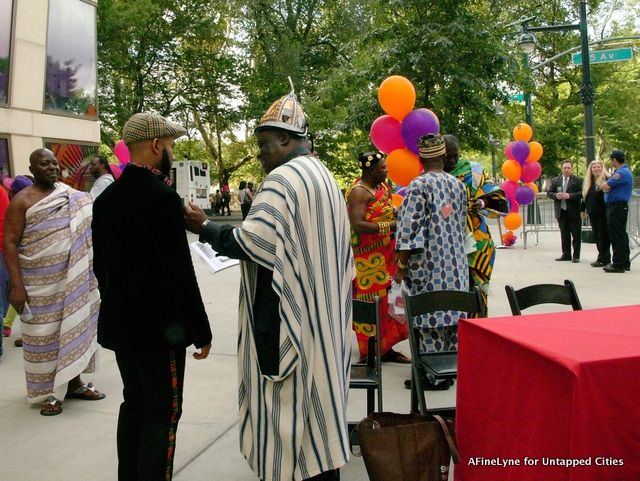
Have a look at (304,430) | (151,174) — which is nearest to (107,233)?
(151,174)

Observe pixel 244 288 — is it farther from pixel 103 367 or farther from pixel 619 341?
pixel 103 367

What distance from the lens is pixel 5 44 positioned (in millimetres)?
13016

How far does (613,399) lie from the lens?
2111mm

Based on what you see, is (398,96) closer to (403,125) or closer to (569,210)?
(403,125)

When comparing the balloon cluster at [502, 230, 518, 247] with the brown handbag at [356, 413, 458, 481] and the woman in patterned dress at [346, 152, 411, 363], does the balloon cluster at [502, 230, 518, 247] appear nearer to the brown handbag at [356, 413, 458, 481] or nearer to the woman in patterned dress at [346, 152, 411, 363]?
the woman in patterned dress at [346, 152, 411, 363]

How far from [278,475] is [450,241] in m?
2.32

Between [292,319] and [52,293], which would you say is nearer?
[292,319]

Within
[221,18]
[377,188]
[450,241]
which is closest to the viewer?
[450,241]

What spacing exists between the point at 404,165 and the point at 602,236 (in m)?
5.47

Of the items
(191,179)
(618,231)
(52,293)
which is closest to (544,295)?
(52,293)

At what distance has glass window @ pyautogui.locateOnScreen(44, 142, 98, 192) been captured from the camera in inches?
586

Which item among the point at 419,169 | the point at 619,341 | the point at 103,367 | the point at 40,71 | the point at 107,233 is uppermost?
the point at 40,71

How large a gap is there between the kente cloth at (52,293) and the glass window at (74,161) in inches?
444

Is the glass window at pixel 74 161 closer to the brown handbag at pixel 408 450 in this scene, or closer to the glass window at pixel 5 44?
the glass window at pixel 5 44
